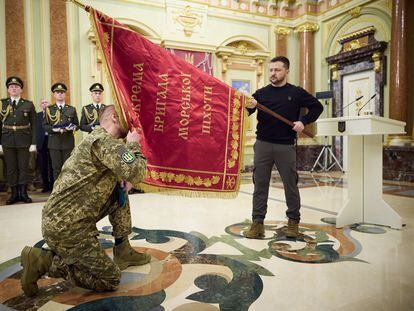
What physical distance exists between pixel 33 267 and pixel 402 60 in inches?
271

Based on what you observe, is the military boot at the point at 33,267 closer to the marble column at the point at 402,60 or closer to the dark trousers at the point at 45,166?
the dark trousers at the point at 45,166

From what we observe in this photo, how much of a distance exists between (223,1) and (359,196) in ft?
21.5

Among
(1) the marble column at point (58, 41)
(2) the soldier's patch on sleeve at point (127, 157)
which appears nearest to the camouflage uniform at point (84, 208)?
(2) the soldier's patch on sleeve at point (127, 157)

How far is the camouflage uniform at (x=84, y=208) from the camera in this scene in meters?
1.63

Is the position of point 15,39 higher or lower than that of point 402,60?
higher

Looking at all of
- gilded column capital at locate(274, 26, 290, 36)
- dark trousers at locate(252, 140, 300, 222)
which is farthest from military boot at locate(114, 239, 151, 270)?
gilded column capital at locate(274, 26, 290, 36)

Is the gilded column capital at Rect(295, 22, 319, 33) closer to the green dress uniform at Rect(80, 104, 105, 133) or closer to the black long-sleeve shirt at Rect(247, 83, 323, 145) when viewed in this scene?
the green dress uniform at Rect(80, 104, 105, 133)

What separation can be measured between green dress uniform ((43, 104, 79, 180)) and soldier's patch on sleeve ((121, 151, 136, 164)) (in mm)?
3549

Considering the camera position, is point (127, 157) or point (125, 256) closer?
point (127, 157)

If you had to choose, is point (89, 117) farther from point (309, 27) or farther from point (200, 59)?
point (309, 27)

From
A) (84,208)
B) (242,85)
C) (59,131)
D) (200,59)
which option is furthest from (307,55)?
(84,208)

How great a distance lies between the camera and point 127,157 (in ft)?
5.29

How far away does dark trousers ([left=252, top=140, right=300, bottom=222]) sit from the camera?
2631 millimetres

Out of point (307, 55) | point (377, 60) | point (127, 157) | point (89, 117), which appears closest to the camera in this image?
point (127, 157)
